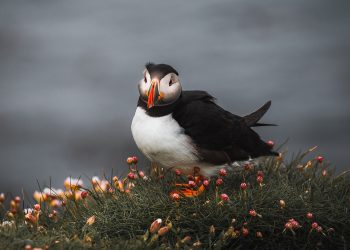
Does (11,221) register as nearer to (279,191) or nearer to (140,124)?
(140,124)

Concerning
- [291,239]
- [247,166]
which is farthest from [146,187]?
[291,239]

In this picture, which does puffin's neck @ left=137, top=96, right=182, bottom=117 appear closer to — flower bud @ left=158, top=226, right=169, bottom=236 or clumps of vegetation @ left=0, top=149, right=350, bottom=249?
clumps of vegetation @ left=0, top=149, right=350, bottom=249

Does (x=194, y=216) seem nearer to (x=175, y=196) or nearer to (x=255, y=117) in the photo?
(x=175, y=196)

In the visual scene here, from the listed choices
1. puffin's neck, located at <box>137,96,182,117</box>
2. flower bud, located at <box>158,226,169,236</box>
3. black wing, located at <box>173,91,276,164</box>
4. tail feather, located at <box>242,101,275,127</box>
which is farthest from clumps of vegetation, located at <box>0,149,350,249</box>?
puffin's neck, located at <box>137,96,182,117</box>

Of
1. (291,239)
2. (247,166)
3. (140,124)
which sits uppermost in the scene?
(140,124)

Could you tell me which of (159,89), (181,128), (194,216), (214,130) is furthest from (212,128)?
(194,216)

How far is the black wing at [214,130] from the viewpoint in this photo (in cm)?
551

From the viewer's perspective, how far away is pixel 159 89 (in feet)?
17.3

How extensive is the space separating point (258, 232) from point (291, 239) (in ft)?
1.17

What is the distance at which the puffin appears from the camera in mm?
5340

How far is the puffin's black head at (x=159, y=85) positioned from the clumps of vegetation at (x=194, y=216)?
0.72 m

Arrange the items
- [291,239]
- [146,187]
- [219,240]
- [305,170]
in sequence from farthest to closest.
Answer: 1. [305,170]
2. [146,187]
3. [291,239]
4. [219,240]

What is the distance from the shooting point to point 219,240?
4.98 m

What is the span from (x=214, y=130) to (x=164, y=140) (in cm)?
53
